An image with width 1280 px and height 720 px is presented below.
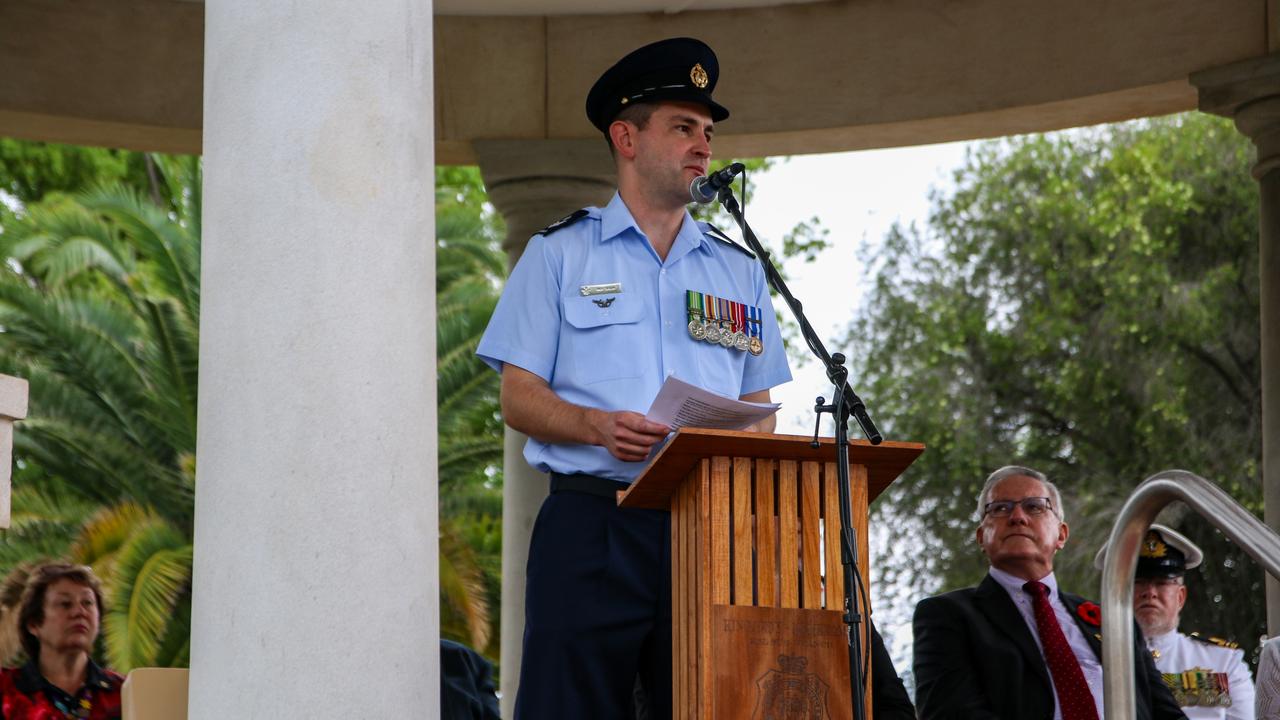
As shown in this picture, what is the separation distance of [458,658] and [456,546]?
654 inches

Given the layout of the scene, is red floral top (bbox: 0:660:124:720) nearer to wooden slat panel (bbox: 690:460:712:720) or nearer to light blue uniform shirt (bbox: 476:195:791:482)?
light blue uniform shirt (bbox: 476:195:791:482)

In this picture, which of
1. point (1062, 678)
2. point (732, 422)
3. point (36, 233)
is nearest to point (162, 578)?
point (36, 233)

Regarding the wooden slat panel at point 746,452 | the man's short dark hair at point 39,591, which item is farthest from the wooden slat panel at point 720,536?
the man's short dark hair at point 39,591

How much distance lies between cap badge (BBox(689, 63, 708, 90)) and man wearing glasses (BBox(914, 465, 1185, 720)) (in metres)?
3.48

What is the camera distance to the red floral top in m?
9.73

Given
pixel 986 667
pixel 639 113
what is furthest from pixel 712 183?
pixel 986 667

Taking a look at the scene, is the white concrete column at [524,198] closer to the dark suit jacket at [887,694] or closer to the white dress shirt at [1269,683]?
the white dress shirt at [1269,683]

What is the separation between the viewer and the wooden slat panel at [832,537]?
19.1 ft

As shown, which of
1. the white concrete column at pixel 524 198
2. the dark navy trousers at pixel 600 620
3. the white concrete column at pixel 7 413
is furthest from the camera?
the white concrete column at pixel 524 198

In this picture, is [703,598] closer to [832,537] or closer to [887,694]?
[832,537]

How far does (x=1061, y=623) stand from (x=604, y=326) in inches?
160

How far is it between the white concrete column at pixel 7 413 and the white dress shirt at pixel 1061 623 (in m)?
5.49

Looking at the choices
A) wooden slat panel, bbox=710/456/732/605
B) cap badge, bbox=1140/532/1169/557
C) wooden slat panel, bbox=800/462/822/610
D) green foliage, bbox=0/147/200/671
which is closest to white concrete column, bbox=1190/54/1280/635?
cap badge, bbox=1140/532/1169/557

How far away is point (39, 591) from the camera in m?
10.4
